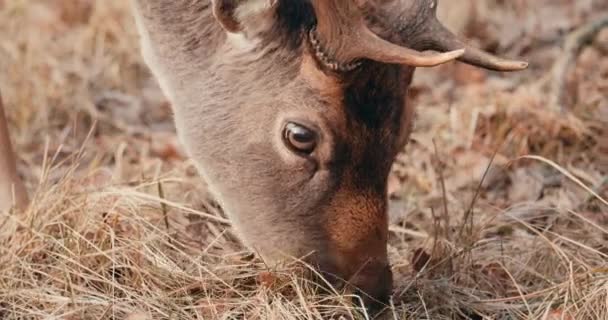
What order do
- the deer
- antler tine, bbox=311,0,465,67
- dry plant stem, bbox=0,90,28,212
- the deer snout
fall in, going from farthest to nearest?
dry plant stem, bbox=0,90,28,212, the deer snout, the deer, antler tine, bbox=311,0,465,67

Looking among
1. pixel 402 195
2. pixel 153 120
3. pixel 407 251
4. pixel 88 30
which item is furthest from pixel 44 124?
pixel 407 251

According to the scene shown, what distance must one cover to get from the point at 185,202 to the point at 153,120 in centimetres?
199

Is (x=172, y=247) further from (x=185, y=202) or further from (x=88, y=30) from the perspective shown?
(x=88, y=30)

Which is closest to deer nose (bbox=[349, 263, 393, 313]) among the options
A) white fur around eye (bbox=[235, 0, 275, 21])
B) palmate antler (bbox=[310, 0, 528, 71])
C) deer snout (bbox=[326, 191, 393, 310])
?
deer snout (bbox=[326, 191, 393, 310])

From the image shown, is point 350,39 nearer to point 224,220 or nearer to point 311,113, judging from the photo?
point 311,113

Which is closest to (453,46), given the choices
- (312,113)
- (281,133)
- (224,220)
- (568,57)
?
(312,113)

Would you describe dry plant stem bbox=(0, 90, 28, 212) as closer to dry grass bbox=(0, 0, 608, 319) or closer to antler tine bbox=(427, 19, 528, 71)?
dry grass bbox=(0, 0, 608, 319)

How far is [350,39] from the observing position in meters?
3.56

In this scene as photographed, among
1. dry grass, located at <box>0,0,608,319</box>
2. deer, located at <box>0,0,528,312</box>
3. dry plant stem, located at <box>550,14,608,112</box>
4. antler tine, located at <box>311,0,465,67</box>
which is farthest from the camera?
dry plant stem, located at <box>550,14,608,112</box>

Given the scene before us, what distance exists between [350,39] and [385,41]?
117 millimetres

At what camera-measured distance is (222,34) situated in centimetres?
399

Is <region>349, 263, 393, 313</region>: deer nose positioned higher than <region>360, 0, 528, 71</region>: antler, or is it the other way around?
<region>360, 0, 528, 71</region>: antler

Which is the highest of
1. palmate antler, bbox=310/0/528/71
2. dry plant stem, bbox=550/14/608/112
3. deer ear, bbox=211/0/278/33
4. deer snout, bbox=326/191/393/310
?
deer ear, bbox=211/0/278/33

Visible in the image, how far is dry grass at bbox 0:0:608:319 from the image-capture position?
396cm
